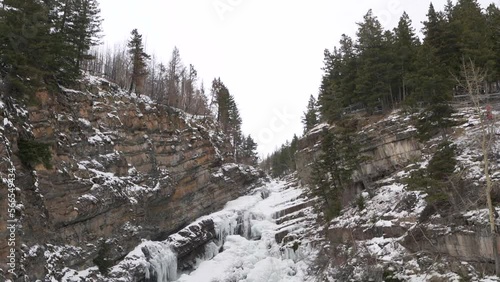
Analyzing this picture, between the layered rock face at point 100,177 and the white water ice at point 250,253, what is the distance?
10.8 ft

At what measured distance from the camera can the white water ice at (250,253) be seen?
84.9 feet

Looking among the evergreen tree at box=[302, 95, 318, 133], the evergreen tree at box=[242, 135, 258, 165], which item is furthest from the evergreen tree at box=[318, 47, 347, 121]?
the evergreen tree at box=[242, 135, 258, 165]

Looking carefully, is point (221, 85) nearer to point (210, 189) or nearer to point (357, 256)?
point (210, 189)

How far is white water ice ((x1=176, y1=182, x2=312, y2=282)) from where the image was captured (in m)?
25.9

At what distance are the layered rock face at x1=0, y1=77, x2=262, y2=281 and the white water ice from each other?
3.28 metres

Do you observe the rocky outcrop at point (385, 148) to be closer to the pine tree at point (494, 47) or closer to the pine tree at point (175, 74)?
the pine tree at point (494, 47)

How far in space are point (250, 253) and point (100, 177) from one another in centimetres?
1350

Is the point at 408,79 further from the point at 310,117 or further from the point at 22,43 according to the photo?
the point at 310,117

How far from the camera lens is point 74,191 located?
22547 mm

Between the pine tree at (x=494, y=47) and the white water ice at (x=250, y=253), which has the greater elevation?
the pine tree at (x=494, y=47)

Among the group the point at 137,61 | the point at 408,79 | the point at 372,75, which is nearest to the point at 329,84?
the point at 372,75

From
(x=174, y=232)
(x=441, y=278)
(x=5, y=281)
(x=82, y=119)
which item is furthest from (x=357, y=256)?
(x=82, y=119)

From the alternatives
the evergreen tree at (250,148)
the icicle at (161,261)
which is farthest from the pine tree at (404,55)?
the evergreen tree at (250,148)

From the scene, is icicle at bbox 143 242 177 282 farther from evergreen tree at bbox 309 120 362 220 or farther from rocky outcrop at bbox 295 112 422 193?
rocky outcrop at bbox 295 112 422 193
